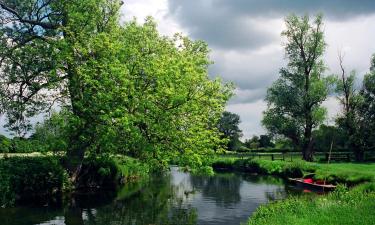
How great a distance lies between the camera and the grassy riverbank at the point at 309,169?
37.2 m

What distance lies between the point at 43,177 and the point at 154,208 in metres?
11.3

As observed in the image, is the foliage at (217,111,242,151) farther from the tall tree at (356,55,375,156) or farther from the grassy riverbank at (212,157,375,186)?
the tall tree at (356,55,375,156)

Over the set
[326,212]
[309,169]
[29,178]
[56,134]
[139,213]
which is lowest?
[139,213]

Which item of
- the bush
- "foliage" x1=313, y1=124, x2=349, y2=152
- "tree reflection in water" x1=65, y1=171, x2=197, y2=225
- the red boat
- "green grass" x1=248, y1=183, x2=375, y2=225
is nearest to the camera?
"green grass" x1=248, y1=183, x2=375, y2=225

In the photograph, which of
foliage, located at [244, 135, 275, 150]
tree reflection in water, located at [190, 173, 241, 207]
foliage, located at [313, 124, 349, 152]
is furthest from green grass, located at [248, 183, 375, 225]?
foliage, located at [244, 135, 275, 150]

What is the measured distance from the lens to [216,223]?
26031 millimetres

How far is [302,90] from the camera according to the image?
231 feet

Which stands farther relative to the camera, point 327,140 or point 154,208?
point 327,140

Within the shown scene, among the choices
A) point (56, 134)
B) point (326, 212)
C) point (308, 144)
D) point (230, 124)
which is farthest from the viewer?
point (230, 124)

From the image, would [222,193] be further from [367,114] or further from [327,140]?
[327,140]

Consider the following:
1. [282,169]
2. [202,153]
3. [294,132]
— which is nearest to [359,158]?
[294,132]

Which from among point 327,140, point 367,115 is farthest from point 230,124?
point 367,115

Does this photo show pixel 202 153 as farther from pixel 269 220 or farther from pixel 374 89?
pixel 374 89

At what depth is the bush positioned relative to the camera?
106 ft
